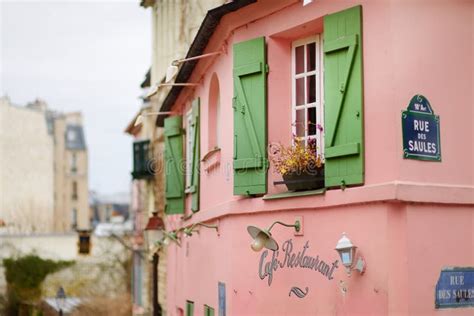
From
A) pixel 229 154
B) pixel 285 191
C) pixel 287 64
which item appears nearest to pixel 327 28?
pixel 287 64

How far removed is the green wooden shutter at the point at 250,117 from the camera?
36.6 ft

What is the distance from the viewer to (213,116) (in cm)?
1397

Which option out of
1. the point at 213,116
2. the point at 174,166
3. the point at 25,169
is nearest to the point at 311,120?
the point at 213,116

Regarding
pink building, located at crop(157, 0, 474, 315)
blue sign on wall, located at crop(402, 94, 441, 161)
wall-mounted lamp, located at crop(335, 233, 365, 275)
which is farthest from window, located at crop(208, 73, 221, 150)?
blue sign on wall, located at crop(402, 94, 441, 161)

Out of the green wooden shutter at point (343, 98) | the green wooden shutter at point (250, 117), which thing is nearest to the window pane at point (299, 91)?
the green wooden shutter at point (250, 117)

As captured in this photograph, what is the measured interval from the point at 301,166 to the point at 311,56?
1.22 m

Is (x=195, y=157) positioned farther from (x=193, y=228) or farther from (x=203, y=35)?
(x=203, y=35)

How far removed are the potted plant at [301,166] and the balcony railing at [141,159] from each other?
57.8 ft

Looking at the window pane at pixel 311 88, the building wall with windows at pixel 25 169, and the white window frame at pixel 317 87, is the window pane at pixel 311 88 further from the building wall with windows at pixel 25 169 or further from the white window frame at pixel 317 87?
the building wall with windows at pixel 25 169

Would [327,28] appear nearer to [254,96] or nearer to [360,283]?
[254,96]

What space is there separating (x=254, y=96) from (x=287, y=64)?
489 mm

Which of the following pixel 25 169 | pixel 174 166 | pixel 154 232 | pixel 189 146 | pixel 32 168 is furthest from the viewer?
pixel 32 168

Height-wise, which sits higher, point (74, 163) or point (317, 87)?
point (74, 163)

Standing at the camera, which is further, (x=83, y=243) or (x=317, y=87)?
(x=83, y=243)
